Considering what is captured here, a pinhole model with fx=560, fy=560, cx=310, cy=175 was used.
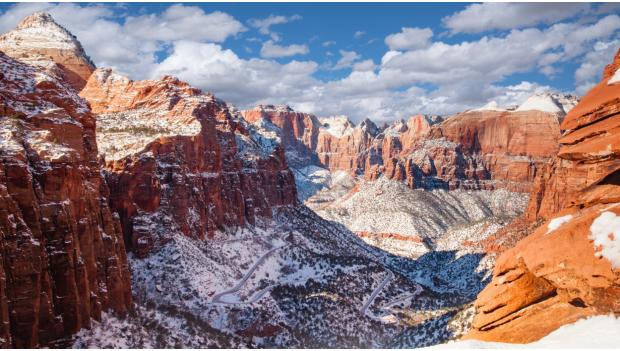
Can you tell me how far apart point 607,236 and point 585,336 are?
408 centimetres

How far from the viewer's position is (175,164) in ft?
295

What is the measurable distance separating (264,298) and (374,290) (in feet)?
81.2

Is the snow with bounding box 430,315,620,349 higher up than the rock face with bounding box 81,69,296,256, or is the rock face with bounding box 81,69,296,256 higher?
the rock face with bounding box 81,69,296,256

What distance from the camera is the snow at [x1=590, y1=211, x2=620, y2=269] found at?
22.0m

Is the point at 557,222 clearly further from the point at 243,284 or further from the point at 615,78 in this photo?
the point at 243,284

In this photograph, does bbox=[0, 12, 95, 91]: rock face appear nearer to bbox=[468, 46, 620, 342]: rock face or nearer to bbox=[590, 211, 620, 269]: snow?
bbox=[468, 46, 620, 342]: rock face

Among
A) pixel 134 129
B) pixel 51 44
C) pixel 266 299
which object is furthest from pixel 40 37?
pixel 266 299

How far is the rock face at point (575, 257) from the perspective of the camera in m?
22.5

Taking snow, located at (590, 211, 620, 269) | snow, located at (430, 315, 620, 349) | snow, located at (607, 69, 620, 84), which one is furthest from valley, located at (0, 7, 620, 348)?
snow, located at (607, 69, 620, 84)

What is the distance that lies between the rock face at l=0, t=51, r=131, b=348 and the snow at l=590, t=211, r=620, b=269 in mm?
35124

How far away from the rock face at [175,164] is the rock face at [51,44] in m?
14.1

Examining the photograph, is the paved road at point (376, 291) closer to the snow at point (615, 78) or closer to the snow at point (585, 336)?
the snow at point (615, 78)

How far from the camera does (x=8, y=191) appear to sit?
40.9 meters

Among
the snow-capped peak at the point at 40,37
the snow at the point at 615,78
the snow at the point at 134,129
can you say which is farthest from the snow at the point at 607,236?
the snow-capped peak at the point at 40,37
